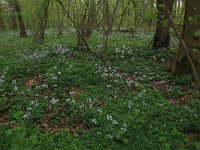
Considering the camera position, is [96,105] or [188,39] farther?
[188,39]

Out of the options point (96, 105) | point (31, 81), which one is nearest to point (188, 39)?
point (96, 105)

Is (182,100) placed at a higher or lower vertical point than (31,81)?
lower

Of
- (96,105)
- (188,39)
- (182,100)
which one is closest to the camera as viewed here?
(96,105)

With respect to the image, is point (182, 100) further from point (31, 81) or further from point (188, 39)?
point (31, 81)

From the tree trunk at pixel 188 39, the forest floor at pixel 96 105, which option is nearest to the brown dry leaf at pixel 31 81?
the forest floor at pixel 96 105

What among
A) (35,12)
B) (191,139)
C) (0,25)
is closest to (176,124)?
(191,139)

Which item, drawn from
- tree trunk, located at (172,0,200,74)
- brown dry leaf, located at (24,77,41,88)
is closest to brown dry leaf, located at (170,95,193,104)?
tree trunk, located at (172,0,200,74)

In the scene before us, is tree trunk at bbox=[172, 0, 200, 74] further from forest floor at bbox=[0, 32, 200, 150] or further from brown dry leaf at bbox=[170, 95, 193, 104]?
brown dry leaf at bbox=[170, 95, 193, 104]

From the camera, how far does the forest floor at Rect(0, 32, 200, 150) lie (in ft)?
26.0

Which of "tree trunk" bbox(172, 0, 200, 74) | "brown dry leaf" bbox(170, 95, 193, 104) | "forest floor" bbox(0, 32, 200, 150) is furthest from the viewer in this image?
"tree trunk" bbox(172, 0, 200, 74)

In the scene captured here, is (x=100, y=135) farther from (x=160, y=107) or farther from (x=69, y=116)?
(x=160, y=107)

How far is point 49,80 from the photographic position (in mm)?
11344

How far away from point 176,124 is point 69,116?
316 centimetres

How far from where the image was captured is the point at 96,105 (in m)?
9.55
